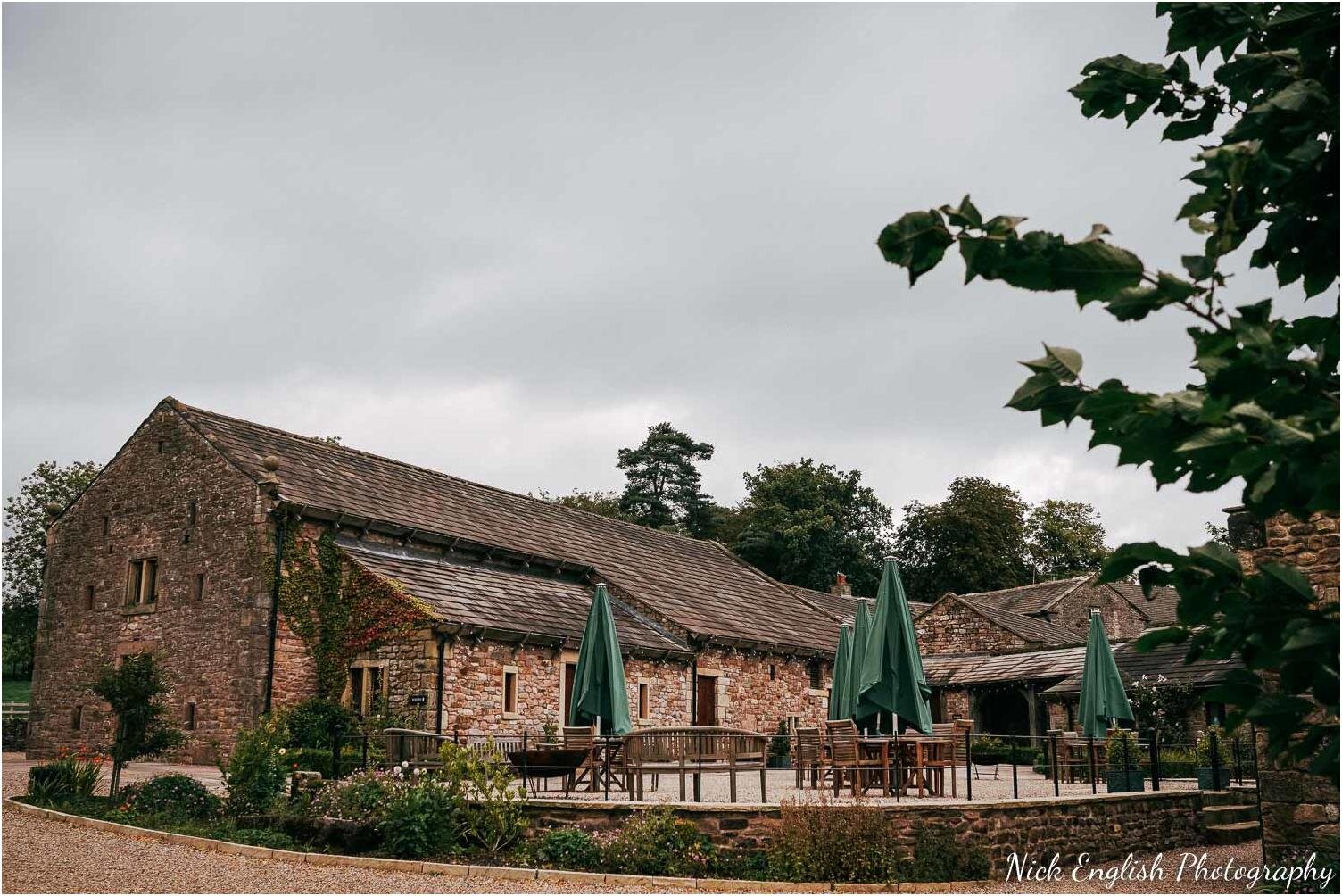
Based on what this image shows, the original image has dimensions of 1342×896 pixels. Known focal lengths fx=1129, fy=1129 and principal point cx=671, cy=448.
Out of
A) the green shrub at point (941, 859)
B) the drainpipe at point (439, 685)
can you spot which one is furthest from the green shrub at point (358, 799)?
the green shrub at point (941, 859)

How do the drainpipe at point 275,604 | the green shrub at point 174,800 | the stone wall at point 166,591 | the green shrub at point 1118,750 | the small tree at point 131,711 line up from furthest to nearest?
the stone wall at point 166,591 < the drainpipe at point 275,604 < the green shrub at point 1118,750 < the small tree at point 131,711 < the green shrub at point 174,800

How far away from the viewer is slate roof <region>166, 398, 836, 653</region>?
26172 mm

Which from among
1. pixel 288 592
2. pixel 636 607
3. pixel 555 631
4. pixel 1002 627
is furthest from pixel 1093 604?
pixel 288 592

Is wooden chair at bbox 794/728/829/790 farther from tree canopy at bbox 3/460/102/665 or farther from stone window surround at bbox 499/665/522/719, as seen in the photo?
tree canopy at bbox 3/460/102/665

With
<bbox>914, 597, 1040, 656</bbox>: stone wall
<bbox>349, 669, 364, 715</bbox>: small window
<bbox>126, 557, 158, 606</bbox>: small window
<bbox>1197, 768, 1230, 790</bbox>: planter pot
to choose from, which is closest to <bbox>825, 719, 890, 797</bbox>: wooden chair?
<bbox>1197, 768, 1230, 790</bbox>: planter pot

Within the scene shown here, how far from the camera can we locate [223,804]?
15758 millimetres

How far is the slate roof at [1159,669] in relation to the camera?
25.8m

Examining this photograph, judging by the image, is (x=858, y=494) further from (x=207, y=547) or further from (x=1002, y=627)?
(x=207, y=547)

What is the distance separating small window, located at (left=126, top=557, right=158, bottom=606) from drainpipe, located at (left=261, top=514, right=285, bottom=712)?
12.9ft

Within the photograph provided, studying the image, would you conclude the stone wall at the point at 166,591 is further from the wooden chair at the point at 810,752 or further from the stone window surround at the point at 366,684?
the wooden chair at the point at 810,752

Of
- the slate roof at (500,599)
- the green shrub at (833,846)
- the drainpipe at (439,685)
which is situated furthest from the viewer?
the slate roof at (500,599)

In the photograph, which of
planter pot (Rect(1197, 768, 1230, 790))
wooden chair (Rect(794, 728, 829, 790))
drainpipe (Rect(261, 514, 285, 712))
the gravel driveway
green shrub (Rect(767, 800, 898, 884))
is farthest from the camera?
drainpipe (Rect(261, 514, 285, 712))

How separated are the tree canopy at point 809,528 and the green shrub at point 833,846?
47425mm

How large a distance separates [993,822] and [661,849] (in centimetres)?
391
